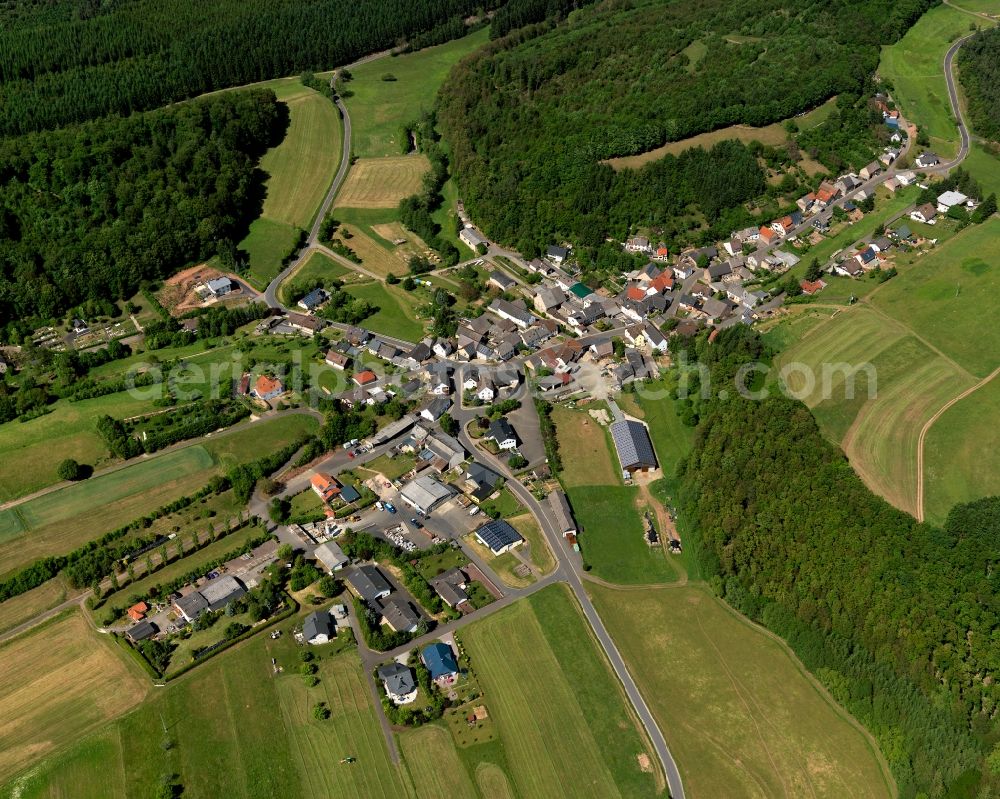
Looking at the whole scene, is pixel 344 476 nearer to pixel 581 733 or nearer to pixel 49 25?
pixel 581 733

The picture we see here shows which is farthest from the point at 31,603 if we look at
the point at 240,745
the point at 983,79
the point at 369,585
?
the point at 983,79

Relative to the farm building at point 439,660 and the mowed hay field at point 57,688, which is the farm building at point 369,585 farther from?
the mowed hay field at point 57,688

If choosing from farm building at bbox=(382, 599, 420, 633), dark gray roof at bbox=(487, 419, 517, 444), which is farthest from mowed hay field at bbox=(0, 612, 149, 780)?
dark gray roof at bbox=(487, 419, 517, 444)

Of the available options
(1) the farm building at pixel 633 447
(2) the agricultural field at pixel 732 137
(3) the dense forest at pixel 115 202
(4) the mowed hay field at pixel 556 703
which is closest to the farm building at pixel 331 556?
(4) the mowed hay field at pixel 556 703

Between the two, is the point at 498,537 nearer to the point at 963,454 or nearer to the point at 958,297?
the point at 963,454

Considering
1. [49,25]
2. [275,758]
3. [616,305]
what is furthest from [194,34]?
[275,758]

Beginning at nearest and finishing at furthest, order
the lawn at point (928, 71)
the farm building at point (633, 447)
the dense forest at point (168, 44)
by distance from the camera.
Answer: the farm building at point (633, 447) < the dense forest at point (168, 44) < the lawn at point (928, 71)
